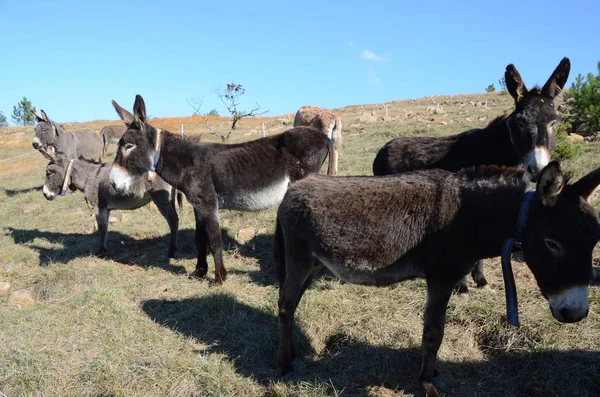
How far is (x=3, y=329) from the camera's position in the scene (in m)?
5.24

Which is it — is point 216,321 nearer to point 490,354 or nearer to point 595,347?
point 490,354

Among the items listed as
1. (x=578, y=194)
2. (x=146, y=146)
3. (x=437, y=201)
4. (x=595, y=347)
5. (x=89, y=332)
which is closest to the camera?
→ (x=578, y=194)

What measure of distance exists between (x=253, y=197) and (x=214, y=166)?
0.81 m

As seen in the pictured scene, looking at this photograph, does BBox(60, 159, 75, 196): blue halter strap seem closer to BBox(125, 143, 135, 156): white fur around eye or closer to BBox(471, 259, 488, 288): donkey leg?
BBox(125, 143, 135, 156): white fur around eye

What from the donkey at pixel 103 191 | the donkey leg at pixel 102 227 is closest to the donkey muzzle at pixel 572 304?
the donkey at pixel 103 191

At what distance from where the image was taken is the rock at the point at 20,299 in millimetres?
6232

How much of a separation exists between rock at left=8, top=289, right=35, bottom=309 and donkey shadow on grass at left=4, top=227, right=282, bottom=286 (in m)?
1.43

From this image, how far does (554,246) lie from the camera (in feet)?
9.21

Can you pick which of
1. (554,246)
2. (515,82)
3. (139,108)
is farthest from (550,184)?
(139,108)

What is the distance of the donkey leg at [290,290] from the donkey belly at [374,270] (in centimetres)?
21

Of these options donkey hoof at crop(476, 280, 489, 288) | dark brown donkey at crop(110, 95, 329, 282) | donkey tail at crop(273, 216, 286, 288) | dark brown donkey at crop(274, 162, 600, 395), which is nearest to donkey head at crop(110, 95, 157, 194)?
dark brown donkey at crop(110, 95, 329, 282)

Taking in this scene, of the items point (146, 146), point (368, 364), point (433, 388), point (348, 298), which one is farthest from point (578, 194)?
point (146, 146)

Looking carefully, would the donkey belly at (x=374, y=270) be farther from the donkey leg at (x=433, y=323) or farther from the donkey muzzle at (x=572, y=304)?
the donkey muzzle at (x=572, y=304)

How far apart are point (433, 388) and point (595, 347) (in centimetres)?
172
